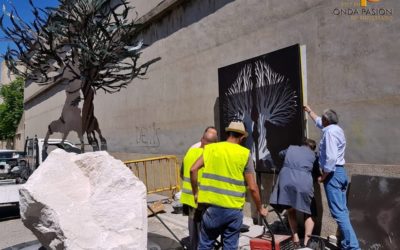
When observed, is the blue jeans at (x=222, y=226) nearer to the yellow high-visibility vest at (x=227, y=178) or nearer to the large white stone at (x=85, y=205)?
the yellow high-visibility vest at (x=227, y=178)

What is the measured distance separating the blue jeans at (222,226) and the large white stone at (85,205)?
0.63 metres

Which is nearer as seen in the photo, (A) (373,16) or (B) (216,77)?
(A) (373,16)

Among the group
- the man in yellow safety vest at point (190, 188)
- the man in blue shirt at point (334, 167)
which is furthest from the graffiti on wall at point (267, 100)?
the man in yellow safety vest at point (190, 188)

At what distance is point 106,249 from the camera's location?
3715mm

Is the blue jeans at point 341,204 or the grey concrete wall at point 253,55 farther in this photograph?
the grey concrete wall at point 253,55

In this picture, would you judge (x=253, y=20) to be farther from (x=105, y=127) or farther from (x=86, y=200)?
(x=105, y=127)

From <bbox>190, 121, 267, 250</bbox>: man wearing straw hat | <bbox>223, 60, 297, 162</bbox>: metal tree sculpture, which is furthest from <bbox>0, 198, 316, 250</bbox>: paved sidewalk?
<bbox>223, 60, 297, 162</bbox>: metal tree sculpture

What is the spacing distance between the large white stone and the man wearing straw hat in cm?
68

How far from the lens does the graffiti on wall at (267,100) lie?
6246mm

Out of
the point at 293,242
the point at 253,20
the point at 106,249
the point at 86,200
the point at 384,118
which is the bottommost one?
the point at 293,242

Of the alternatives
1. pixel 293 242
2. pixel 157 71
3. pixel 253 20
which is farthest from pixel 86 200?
pixel 157 71

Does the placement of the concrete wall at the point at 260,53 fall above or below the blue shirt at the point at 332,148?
above

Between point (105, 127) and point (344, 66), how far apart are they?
10.9m

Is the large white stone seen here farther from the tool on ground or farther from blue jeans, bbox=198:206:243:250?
the tool on ground
